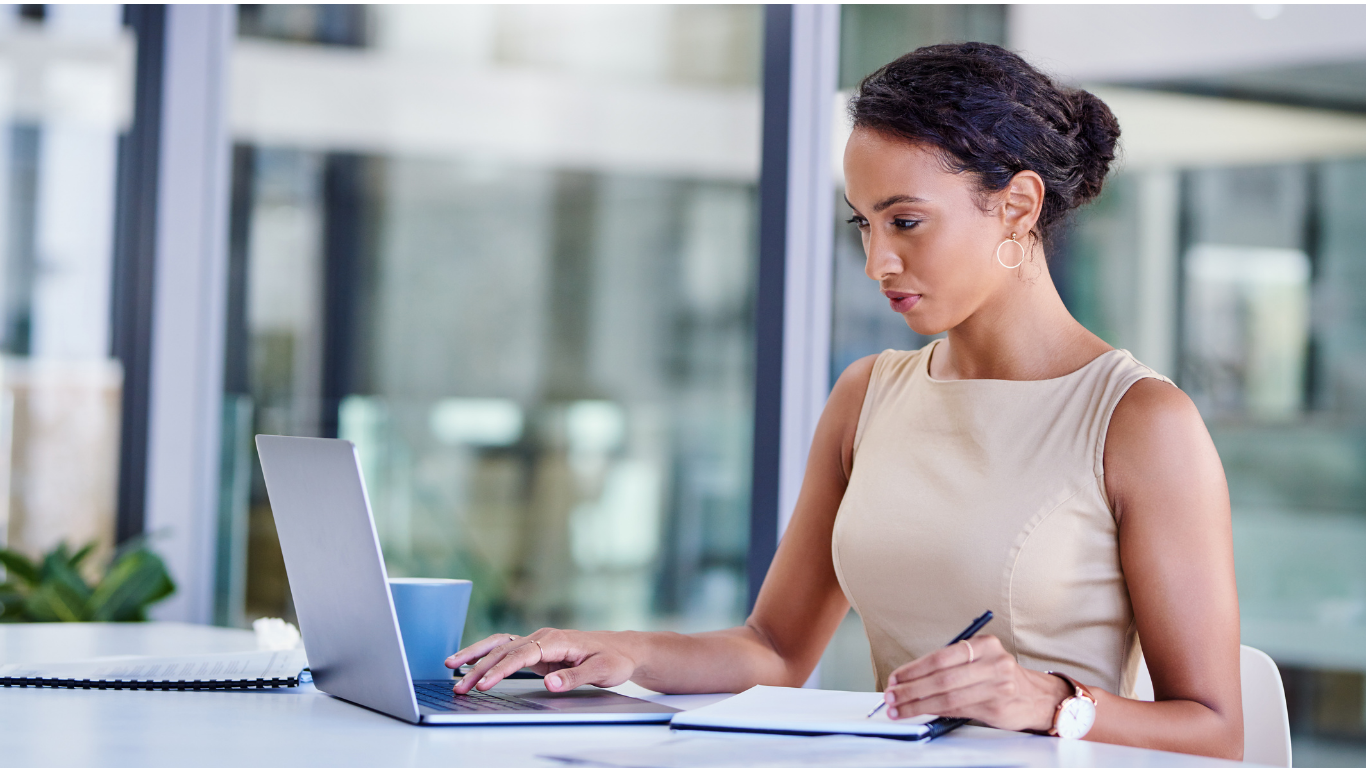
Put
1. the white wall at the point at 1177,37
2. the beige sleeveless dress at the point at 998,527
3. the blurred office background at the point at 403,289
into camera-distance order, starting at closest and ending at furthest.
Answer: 1. the beige sleeveless dress at the point at 998,527
2. the white wall at the point at 1177,37
3. the blurred office background at the point at 403,289

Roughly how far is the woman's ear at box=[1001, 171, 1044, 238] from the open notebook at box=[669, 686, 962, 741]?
571 millimetres

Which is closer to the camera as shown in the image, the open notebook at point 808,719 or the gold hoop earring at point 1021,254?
the open notebook at point 808,719

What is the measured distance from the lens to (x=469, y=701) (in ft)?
3.63

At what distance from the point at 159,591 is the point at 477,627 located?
0.78 m

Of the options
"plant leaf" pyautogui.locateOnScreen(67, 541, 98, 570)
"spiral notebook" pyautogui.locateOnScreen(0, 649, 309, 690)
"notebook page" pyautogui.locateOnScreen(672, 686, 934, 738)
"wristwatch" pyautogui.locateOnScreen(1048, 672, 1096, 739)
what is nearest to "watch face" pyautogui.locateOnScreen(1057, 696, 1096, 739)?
"wristwatch" pyautogui.locateOnScreen(1048, 672, 1096, 739)

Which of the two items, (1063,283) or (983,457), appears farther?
(1063,283)

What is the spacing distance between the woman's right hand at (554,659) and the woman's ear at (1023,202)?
0.62 meters

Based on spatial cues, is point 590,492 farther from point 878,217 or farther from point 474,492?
point 878,217

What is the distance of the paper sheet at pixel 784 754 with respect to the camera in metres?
0.87

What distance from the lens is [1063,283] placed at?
2.15 meters

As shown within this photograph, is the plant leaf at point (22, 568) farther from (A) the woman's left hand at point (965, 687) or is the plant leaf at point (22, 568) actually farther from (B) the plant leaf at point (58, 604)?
(A) the woman's left hand at point (965, 687)

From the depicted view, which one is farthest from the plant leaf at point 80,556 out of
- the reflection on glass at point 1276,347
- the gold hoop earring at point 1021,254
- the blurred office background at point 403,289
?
the gold hoop earring at point 1021,254

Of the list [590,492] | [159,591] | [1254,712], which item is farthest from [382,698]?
[590,492]

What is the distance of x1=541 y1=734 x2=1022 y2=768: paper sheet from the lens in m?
0.87
